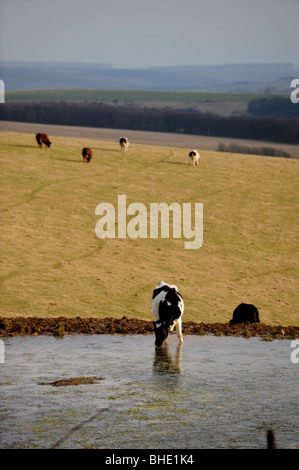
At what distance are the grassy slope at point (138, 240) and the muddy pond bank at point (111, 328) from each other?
3.68m

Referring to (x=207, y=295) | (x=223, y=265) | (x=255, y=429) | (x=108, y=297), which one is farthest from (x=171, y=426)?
(x=223, y=265)

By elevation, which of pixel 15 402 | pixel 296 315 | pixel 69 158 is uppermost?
pixel 69 158

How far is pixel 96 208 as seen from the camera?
45.1 m

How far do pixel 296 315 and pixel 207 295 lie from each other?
155 inches

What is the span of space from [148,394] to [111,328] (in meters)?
6.92

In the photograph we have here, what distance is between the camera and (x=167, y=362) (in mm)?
16766

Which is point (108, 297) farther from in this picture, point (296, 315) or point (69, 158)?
point (69, 158)

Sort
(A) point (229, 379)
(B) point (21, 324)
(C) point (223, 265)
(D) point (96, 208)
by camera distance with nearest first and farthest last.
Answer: (A) point (229, 379), (B) point (21, 324), (C) point (223, 265), (D) point (96, 208)

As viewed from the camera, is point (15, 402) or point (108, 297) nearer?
point (15, 402)

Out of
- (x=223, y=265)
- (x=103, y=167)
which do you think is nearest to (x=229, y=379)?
(x=223, y=265)

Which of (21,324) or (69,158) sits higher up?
(69,158)

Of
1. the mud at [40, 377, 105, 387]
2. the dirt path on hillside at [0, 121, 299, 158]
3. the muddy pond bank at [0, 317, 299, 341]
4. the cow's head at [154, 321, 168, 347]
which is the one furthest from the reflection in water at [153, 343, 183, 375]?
the dirt path on hillside at [0, 121, 299, 158]
